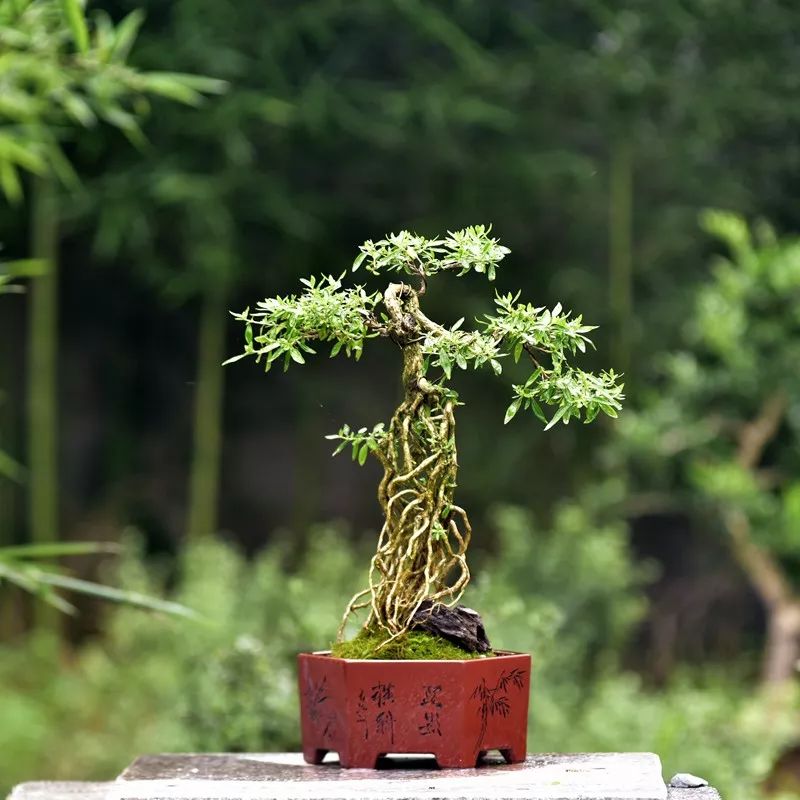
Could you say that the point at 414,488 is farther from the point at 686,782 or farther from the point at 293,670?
the point at 293,670

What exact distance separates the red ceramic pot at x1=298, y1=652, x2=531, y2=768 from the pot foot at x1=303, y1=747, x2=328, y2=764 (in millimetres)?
55

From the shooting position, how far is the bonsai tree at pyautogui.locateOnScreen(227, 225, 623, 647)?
147 cm

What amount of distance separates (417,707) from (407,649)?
0.07m

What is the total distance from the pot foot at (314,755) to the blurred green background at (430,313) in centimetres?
253

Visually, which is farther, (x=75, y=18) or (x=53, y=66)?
(x=53, y=66)

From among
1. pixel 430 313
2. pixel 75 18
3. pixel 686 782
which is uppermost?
pixel 75 18

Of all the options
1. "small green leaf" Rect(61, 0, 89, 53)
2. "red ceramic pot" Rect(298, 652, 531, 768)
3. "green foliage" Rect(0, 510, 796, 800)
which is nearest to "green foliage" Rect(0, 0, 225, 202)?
"small green leaf" Rect(61, 0, 89, 53)

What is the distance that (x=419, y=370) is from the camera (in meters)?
1.53

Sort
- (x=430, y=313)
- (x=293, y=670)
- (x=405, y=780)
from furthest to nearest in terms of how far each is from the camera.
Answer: (x=430, y=313)
(x=293, y=670)
(x=405, y=780)

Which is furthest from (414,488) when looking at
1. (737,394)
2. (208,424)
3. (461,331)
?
(208,424)

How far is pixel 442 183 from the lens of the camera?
209 inches

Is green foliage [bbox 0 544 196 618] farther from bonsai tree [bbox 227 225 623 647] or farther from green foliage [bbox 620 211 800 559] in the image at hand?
green foliage [bbox 620 211 800 559]

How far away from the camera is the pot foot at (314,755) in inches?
61.0

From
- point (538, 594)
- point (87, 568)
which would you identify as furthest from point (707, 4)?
point (87, 568)
